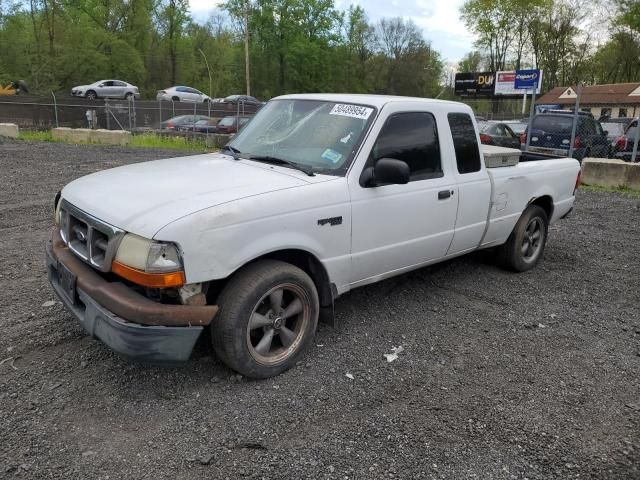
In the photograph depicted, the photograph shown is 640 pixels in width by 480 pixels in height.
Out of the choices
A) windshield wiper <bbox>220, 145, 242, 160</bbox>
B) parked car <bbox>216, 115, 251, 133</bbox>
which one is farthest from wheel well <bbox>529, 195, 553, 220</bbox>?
parked car <bbox>216, 115, 251, 133</bbox>

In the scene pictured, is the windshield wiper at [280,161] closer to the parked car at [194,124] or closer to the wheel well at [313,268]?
the wheel well at [313,268]

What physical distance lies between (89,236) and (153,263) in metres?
0.63

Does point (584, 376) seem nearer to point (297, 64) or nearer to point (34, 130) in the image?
point (34, 130)

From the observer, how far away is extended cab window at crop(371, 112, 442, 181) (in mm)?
4164

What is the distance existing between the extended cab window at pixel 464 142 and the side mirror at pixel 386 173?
1204 millimetres

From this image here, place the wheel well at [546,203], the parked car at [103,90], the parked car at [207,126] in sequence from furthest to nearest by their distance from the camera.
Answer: the parked car at [103,90], the parked car at [207,126], the wheel well at [546,203]

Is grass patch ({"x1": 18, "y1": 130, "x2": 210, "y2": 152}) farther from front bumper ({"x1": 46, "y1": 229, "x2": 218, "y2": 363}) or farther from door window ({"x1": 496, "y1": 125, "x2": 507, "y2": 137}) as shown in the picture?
front bumper ({"x1": 46, "y1": 229, "x2": 218, "y2": 363})

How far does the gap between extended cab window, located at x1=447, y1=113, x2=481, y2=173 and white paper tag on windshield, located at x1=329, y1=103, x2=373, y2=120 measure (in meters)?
0.98

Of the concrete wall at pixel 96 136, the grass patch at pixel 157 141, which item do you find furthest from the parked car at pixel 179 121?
the concrete wall at pixel 96 136

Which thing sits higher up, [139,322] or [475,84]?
[475,84]

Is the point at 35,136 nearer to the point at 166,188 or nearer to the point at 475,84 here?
the point at 166,188

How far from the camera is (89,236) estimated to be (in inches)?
131

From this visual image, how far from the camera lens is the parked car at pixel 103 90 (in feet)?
122

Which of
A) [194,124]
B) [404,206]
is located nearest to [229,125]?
[194,124]
